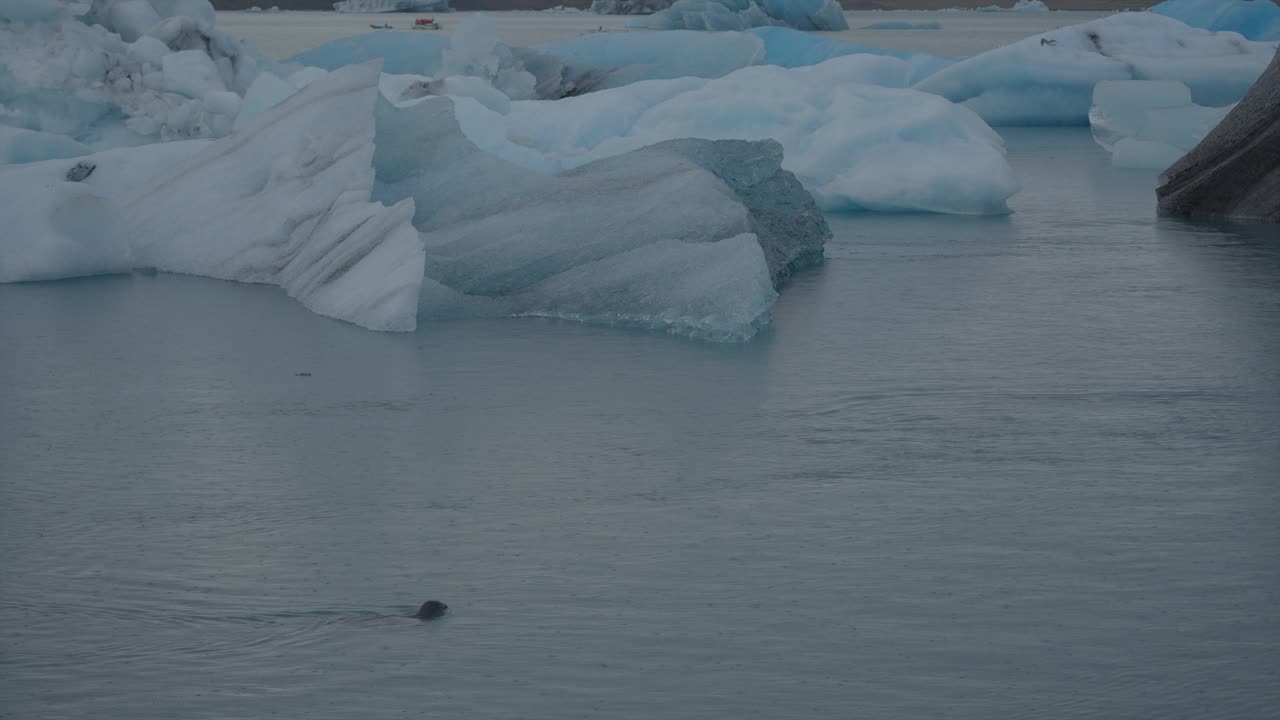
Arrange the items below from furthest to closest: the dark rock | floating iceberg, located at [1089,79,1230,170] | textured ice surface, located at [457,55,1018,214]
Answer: floating iceberg, located at [1089,79,1230,170] → textured ice surface, located at [457,55,1018,214] → the dark rock

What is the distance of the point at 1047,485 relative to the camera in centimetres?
420

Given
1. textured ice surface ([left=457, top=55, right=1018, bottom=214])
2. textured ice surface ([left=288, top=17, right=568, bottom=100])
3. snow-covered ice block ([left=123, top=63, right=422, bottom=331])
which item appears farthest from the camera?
textured ice surface ([left=288, top=17, right=568, bottom=100])

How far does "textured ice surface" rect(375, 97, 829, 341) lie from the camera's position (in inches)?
253

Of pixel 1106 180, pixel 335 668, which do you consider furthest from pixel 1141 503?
pixel 1106 180

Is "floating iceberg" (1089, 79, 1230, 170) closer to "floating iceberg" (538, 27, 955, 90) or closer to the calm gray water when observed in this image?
"floating iceberg" (538, 27, 955, 90)

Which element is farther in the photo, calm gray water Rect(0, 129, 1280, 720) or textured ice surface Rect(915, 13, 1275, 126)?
textured ice surface Rect(915, 13, 1275, 126)

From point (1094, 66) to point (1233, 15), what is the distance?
309 inches

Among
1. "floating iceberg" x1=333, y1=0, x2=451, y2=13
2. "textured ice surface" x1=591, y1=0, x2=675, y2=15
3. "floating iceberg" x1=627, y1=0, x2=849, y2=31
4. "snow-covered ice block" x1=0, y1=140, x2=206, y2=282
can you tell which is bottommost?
"floating iceberg" x1=333, y1=0, x2=451, y2=13

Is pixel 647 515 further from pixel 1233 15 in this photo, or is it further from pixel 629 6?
pixel 629 6

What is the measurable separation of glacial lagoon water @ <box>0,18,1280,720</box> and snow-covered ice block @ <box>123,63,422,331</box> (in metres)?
0.32

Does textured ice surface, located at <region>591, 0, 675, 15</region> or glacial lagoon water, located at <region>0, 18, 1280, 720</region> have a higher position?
glacial lagoon water, located at <region>0, 18, 1280, 720</region>

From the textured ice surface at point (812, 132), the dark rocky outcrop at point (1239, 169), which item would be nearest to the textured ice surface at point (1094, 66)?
the textured ice surface at point (812, 132)

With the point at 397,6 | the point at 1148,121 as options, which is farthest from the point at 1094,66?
the point at 397,6

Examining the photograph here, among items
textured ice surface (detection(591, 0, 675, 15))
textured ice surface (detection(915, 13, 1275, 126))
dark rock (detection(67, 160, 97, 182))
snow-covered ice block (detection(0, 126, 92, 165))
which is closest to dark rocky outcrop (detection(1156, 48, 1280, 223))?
dark rock (detection(67, 160, 97, 182))
